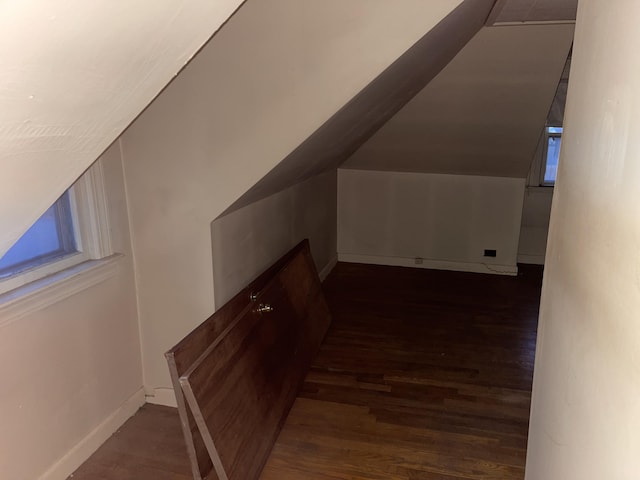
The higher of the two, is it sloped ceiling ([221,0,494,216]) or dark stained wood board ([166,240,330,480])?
sloped ceiling ([221,0,494,216])

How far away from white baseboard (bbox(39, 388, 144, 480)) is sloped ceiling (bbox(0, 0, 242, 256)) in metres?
1.29

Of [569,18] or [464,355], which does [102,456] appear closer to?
[464,355]

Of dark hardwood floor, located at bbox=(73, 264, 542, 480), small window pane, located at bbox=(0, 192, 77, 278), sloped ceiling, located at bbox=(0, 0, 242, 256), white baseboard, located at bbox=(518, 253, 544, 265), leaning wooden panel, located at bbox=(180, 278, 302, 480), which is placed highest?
sloped ceiling, located at bbox=(0, 0, 242, 256)

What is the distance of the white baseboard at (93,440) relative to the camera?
1.96 m

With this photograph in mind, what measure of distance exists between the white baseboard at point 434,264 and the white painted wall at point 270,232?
389 mm

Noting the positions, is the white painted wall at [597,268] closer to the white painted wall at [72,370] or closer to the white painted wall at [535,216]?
the white painted wall at [72,370]

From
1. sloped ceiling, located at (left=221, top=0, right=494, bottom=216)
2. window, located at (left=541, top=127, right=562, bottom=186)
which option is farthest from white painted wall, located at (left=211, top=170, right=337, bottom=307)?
window, located at (left=541, top=127, right=562, bottom=186)

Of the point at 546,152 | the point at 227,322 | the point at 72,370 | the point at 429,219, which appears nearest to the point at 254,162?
the point at 227,322

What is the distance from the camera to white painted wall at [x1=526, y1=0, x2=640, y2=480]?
790 mm

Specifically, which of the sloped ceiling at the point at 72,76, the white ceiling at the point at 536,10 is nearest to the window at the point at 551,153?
the white ceiling at the point at 536,10

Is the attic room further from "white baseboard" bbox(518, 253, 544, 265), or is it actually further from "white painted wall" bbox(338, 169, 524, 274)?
"white baseboard" bbox(518, 253, 544, 265)

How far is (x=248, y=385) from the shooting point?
2.12 metres

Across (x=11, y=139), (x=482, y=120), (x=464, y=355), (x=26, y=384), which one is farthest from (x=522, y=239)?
(x=11, y=139)

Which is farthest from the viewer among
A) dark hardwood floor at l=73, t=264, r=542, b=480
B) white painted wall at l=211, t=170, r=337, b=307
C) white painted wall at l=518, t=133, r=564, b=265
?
white painted wall at l=518, t=133, r=564, b=265
